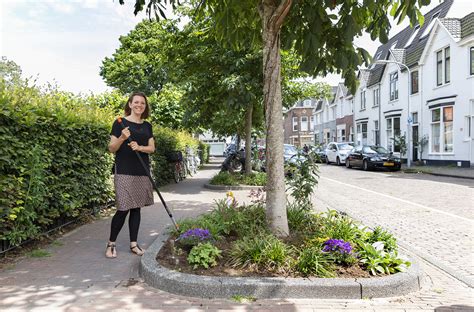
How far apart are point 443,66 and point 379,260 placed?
22.2 meters

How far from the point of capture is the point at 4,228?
4.57 m

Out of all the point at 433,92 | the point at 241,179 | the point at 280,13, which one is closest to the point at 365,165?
the point at 433,92

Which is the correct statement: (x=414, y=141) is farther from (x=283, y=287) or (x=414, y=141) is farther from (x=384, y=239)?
(x=283, y=287)

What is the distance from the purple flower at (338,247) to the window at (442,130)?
2054cm

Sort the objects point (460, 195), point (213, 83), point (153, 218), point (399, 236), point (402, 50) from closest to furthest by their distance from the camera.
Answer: point (399, 236), point (153, 218), point (460, 195), point (213, 83), point (402, 50)

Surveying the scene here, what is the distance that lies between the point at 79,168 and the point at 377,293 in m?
4.83

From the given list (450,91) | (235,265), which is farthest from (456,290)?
(450,91)

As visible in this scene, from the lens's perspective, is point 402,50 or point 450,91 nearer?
point 450,91

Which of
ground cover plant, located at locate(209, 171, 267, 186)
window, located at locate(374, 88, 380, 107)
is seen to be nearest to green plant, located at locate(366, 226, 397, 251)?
ground cover plant, located at locate(209, 171, 267, 186)

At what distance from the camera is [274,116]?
15.9ft

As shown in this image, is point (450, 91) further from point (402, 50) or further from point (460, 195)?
point (460, 195)

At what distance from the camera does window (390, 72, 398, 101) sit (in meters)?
29.2

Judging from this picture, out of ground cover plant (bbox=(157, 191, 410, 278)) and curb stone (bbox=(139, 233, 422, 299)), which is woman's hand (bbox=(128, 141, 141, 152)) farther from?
curb stone (bbox=(139, 233, 422, 299))

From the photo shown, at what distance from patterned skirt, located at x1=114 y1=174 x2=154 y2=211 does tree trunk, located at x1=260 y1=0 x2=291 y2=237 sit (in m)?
1.57
